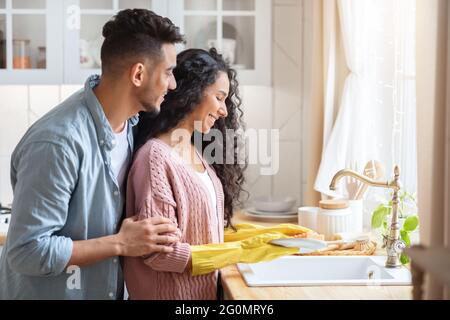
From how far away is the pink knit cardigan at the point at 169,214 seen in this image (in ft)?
6.54

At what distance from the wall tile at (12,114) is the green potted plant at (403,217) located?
169 cm

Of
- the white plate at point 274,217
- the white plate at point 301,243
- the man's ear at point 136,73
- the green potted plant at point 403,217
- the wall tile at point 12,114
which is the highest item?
the man's ear at point 136,73

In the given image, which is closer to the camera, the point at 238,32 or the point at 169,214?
the point at 169,214

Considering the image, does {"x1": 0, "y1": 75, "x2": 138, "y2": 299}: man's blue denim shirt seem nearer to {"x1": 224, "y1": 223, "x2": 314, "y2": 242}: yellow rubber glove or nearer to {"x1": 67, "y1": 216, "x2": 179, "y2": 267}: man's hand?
{"x1": 67, "y1": 216, "x2": 179, "y2": 267}: man's hand

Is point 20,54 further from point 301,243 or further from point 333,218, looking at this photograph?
point 301,243

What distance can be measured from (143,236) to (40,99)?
5.80 feet

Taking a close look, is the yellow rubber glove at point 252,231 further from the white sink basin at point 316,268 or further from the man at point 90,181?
the man at point 90,181

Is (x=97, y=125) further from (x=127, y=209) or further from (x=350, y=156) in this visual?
(x=350, y=156)

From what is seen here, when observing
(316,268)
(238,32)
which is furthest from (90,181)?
(238,32)

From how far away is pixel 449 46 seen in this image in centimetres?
164

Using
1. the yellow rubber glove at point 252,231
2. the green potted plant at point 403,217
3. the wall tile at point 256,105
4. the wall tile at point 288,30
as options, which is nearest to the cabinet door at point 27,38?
the wall tile at point 256,105

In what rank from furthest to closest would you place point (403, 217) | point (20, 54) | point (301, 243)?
point (20, 54) → point (403, 217) → point (301, 243)

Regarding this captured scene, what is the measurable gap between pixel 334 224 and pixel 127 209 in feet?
2.87

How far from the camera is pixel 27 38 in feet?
11.0
